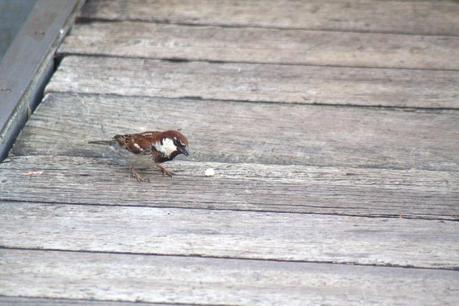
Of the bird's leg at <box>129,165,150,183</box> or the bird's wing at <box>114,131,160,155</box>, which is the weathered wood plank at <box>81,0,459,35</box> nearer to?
the bird's wing at <box>114,131,160,155</box>

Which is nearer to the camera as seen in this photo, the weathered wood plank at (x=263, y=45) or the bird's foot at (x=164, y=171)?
the bird's foot at (x=164, y=171)

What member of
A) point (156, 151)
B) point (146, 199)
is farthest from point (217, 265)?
point (156, 151)

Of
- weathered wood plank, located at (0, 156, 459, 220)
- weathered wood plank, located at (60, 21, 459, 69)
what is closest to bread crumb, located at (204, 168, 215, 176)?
weathered wood plank, located at (0, 156, 459, 220)

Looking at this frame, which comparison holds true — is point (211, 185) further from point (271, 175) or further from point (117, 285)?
point (117, 285)

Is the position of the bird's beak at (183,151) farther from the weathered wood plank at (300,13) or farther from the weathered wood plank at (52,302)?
the weathered wood plank at (300,13)

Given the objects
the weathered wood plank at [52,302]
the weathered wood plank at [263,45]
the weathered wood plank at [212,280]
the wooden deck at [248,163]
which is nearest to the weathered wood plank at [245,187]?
the wooden deck at [248,163]

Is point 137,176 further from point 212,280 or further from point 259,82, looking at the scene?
point 259,82

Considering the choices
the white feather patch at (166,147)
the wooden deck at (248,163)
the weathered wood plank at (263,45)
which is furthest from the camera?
the weathered wood plank at (263,45)
